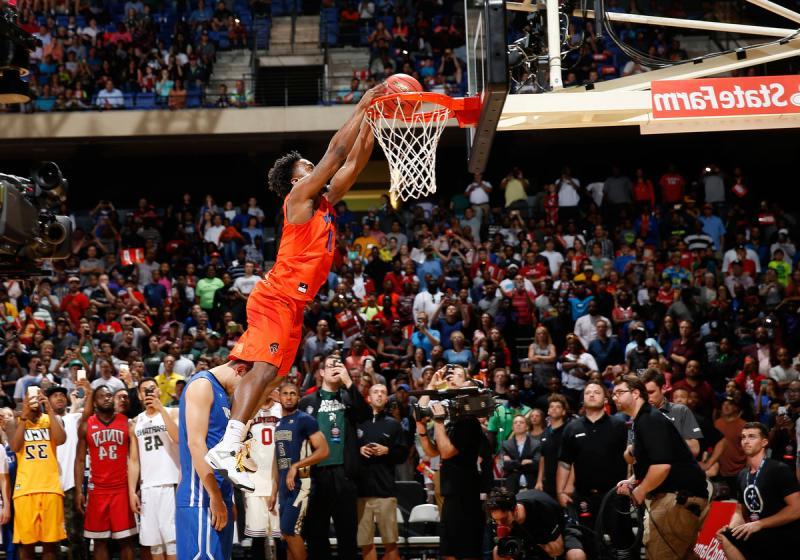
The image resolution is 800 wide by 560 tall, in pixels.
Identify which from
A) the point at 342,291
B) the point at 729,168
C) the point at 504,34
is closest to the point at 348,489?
the point at 504,34

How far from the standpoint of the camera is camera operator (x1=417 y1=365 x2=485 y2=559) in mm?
9141

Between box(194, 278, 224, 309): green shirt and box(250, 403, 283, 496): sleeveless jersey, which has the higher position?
box(194, 278, 224, 309): green shirt

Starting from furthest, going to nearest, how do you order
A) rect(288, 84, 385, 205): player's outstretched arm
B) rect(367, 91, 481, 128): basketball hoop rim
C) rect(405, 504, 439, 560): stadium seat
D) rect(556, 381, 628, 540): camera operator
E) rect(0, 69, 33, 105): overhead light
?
rect(405, 504, 439, 560): stadium seat, rect(556, 381, 628, 540): camera operator, rect(0, 69, 33, 105): overhead light, rect(367, 91, 481, 128): basketball hoop rim, rect(288, 84, 385, 205): player's outstretched arm

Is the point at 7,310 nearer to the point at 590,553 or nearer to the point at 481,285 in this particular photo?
the point at 481,285

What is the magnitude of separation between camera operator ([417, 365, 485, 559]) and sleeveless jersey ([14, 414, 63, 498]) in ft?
13.3

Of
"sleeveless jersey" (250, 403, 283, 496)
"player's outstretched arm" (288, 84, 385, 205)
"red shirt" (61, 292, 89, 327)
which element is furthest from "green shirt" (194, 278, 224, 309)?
"player's outstretched arm" (288, 84, 385, 205)

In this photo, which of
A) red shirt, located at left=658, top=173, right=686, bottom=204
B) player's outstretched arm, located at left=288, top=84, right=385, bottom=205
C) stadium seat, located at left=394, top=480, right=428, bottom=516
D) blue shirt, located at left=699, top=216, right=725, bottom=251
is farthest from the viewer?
red shirt, located at left=658, top=173, right=686, bottom=204

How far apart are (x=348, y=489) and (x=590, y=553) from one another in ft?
7.79

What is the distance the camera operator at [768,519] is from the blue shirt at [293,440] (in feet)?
12.7

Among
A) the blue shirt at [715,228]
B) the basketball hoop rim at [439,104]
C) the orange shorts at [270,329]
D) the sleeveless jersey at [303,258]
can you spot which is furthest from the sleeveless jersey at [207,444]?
the blue shirt at [715,228]

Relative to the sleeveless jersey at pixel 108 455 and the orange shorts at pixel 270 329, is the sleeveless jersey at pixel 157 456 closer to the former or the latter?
the sleeveless jersey at pixel 108 455

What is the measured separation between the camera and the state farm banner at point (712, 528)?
10.0 meters

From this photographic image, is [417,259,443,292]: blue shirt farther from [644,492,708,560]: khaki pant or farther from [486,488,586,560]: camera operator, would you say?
[644,492,708,560]: khaki pant

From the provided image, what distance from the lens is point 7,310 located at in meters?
15.9
